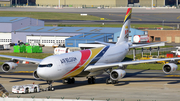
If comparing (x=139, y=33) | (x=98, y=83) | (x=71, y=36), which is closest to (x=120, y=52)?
(x=98, y=83)

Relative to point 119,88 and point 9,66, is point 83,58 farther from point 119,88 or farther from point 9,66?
point 9,66

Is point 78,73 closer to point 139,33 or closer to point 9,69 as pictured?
point 9,69

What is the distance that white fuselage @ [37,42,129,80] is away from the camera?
40125mm

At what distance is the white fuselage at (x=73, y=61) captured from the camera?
4012 centimetres

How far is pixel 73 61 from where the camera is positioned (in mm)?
43094

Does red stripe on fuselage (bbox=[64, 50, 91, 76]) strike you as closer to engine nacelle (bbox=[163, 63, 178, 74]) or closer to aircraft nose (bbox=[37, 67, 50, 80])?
aircraft nose (bbox=[37, 67, 50, 80])

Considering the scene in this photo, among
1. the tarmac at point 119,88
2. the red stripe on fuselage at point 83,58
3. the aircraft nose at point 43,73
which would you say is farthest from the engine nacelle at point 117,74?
the aircraft nose at point 43,73

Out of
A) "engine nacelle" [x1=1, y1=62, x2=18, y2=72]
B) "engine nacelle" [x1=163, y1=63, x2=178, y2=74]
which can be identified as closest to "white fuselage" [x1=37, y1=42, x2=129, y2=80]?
"engine nacelle" [x1=1, y1=62, x2=18, y2=72]

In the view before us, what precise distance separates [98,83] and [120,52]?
7465mm

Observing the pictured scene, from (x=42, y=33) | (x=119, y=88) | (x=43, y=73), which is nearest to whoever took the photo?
(x=43, y=73)

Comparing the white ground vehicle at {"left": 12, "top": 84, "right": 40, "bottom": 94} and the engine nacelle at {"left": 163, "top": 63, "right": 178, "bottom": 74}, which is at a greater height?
the engine nacelle at {"left": 163, "top": 63, "right": 178, "bottom": 74}

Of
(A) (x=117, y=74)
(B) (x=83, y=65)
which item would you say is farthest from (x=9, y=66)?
(A) (x=117, y=74)

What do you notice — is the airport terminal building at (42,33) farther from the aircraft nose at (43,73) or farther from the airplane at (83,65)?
the aircraft nose at (43,73)

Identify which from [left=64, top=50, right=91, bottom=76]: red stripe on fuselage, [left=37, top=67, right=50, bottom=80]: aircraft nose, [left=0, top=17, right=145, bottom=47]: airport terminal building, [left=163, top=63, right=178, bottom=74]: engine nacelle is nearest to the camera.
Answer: [left=37, top=67, right=50, bottom=80]: aircraft nose
